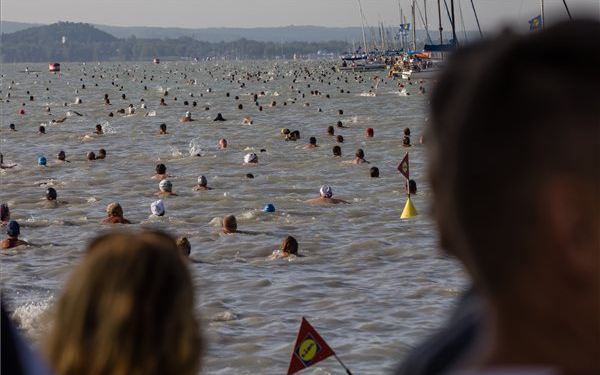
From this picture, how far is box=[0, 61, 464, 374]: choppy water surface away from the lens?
45.8 ft

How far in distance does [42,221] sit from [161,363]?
22053 mm

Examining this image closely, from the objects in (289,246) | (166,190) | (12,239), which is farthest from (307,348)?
(166,190)

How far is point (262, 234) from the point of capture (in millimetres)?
21297

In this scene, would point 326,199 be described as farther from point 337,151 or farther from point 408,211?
point 337,151

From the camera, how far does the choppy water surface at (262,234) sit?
14.0 meters

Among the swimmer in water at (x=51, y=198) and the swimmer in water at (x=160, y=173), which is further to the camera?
the swimmer in water at (x=160, y=173)

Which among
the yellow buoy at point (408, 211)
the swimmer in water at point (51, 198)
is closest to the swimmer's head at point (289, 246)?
the yellow buoy at point (408, 211)

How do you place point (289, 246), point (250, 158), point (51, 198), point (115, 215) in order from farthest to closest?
point (250, 158), point (51, 198), point (115, 215), point (289, 246)

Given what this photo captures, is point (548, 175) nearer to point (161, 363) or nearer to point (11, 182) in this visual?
point (161, 363)

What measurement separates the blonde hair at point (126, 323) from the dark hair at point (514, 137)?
769 mm

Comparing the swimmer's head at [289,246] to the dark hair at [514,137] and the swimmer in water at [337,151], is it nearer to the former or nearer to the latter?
the swimmer in water at [337,151]

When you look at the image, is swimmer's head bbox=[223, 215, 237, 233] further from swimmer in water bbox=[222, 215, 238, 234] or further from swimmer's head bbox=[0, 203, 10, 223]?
swimmer's head bbox=[0, 203, 10, 223]

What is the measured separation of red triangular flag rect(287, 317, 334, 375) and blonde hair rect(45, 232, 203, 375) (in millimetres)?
5004

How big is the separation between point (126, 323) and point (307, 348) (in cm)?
524
